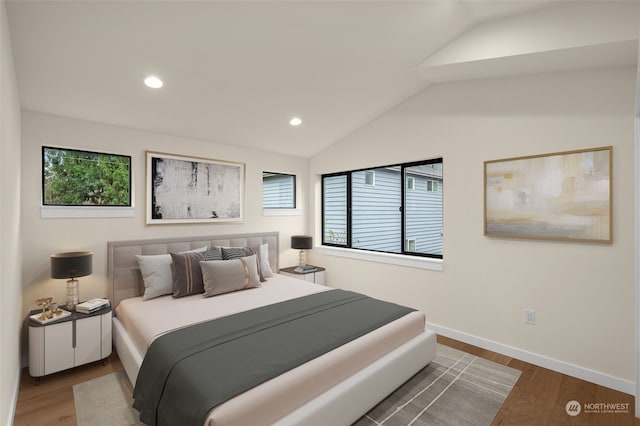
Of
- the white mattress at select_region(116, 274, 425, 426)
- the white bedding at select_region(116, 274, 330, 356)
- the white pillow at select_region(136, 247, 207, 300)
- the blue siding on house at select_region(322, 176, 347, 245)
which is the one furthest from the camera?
the blue siding on house at select_region(322, 176, 347, 245)

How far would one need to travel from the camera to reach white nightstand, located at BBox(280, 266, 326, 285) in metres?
4.36

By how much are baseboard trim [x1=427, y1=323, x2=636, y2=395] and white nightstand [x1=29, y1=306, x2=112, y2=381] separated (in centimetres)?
333

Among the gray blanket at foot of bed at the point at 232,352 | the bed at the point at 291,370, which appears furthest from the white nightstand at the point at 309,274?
the gray blanket at foot of bed at the point at 232,352

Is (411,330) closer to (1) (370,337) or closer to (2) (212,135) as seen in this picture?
(1) (370,337)

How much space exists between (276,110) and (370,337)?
2.52 m

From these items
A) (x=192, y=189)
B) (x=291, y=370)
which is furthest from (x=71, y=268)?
(x=291, y=370)

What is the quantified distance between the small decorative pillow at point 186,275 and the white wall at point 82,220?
58 centimetres

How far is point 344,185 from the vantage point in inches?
188

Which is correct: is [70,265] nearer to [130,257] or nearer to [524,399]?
[130,257]

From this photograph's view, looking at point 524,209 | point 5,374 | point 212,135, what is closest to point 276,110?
point 212,135

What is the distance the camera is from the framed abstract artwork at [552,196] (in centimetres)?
245

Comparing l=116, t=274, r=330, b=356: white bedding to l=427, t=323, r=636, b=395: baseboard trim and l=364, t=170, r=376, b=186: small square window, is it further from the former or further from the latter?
l=364, t=170, r=376, b=186: small square window

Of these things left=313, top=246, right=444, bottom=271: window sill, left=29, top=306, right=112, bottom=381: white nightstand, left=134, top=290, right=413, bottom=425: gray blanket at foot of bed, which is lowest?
left=29, top=306, right=112, bottom=381: white nightstand

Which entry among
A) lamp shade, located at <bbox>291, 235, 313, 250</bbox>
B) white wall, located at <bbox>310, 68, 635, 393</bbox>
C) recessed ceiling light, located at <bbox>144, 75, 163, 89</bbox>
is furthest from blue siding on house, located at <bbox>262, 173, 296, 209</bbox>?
recessed ceiling light, located at <bbox>144, 75, 163, 89</bbox>
